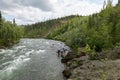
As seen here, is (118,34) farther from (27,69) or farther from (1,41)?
(1,41)

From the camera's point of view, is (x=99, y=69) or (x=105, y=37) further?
(x=105, y=37)

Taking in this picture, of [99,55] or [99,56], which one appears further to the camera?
[99,55]

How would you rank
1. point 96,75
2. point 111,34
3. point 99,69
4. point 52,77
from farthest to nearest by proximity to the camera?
point 111,34 → point 52,77 → point 99,69 → point 96,75

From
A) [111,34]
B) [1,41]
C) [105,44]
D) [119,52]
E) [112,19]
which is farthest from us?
[1,41]

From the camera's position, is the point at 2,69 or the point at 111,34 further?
the point at 111,34

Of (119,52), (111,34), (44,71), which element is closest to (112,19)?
(111,34)

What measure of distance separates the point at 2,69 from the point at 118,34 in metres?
39.5

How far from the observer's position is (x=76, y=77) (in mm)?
34250

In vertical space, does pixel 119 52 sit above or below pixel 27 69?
above

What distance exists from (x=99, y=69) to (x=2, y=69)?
21469mm

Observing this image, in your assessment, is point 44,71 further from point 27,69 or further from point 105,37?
point 105,37

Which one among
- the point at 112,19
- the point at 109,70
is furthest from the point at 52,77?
the point at 112,19

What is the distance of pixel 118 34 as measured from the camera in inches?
2493

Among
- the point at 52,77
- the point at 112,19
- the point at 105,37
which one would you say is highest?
the point at 112,19
